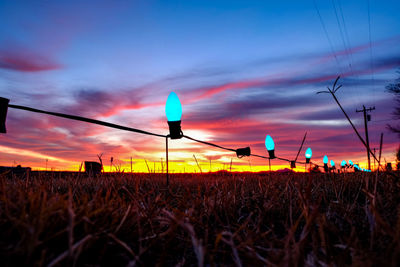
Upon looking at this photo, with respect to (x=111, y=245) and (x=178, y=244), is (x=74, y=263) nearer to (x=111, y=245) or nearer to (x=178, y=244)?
(x=111, y=245)

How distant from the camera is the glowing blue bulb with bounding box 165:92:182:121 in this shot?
4.02 m

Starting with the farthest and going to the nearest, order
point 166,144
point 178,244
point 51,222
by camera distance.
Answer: point 166,144
point 178,244
point 51,222

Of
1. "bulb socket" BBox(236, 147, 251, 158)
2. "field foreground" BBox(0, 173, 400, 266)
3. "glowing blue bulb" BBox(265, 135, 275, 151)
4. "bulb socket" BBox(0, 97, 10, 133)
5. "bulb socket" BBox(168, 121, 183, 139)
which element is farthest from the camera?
"glowing blue bulb" BBox(265, 135, 275, 151)

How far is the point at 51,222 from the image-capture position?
60.4 inches

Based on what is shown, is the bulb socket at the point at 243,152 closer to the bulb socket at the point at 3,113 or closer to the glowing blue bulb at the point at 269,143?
the glowing blue bulb at the point at 269,143

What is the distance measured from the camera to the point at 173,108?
4023mm

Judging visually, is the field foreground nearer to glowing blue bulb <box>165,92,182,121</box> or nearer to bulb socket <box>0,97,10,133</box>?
bulb socket <box>0,97,10,133</box>

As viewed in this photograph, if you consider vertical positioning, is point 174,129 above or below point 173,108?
below

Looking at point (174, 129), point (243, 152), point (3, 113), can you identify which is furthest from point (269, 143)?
point (3, 113)

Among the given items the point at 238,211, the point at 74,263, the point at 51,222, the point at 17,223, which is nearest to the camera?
the point at 74,263

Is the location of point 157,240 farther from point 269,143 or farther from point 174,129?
point 269,143

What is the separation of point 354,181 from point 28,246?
11.9 feet

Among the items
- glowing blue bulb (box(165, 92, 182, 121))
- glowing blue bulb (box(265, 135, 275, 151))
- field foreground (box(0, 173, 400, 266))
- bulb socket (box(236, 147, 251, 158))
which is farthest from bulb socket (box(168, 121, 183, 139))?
glowing blue bulb (box(265, 135, 275, 151))

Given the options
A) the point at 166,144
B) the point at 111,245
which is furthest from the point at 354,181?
the point at 111,245
